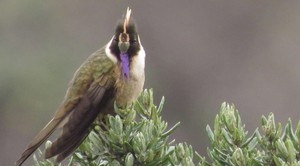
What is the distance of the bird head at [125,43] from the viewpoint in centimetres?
467

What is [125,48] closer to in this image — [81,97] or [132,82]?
[132,82]

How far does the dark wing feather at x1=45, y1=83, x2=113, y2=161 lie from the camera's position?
433cm

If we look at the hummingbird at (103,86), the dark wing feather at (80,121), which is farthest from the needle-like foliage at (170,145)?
the hummingbird at (103,86)

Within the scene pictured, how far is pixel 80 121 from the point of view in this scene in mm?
4629

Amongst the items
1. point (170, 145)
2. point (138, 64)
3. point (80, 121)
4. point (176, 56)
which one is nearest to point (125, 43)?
point (138, 64)

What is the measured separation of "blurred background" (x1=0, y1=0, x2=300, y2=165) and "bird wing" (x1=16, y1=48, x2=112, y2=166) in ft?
48.6

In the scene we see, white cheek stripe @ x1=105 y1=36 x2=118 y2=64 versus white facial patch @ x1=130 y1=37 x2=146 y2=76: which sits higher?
white cheek stripe @ x1=105 y1=36 x2=118 y2=64

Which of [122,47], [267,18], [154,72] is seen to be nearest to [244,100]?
[154,72]

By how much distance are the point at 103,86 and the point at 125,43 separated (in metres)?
0.24

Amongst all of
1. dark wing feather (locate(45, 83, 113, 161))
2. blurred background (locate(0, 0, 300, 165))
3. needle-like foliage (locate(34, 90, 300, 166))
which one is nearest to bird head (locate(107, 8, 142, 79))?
dark wing feather (locate(45, 83, 113, 161))

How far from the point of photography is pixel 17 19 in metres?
23.1

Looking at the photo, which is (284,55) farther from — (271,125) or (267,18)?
(271,125)

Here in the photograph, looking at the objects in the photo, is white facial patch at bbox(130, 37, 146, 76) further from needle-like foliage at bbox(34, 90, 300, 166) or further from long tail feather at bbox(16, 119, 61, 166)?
needle-like foliage at bbox(34, 90, 300, 166)

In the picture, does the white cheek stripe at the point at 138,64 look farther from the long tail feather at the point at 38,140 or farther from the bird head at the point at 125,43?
the long tail feather at the point at 38,140
